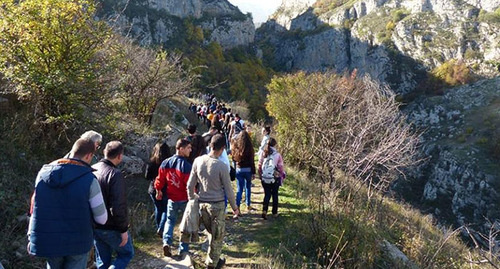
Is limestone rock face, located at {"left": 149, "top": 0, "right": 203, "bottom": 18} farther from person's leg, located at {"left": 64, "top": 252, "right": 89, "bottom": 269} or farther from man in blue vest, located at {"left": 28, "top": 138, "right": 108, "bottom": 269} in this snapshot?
person's leg, located at {"left": 64, "top": 252, "right": 89, "bottom": 269}

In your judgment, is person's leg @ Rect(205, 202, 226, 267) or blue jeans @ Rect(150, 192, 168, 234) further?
blue jeans @ Rect(150, 192, 168, 234)

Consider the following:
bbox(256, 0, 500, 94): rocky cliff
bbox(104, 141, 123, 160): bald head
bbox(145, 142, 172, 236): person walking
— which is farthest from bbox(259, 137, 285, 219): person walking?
bbox(256, 0, 500, 94): rocky cliff

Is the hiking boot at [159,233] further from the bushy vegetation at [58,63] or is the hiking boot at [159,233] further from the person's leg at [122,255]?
the bushy vegetation at [58,63]

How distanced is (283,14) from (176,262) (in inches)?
4390

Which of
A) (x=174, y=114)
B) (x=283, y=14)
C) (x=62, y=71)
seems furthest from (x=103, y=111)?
(x=283, y=14)

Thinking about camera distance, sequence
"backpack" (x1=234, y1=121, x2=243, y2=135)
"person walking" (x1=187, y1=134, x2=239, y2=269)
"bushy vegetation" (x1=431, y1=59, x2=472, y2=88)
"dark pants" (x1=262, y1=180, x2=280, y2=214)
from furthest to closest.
→ "bushy vegetation" (x1=431, y1=59, x2=472, y2=88), "backpack" (x1=234, y1=121, x2=243, y2=135), "dark pants" (x1=262, y1=180, x2=280, y2=214), "person walking" (x1=187, y1=134, x2=239, y2=269)

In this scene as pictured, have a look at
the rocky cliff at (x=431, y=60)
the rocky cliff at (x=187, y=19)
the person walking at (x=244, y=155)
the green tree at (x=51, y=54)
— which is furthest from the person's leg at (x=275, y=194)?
the rocky cliff at (x=187, y=19)

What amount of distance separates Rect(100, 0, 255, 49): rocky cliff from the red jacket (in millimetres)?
51144

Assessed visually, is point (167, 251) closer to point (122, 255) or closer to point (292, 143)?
point (122, 255)

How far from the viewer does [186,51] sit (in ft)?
201

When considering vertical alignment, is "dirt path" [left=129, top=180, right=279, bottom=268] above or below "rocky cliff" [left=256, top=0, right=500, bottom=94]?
below

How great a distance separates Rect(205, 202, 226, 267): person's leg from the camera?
12.6ft

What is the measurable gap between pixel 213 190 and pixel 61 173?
1767 millimetres

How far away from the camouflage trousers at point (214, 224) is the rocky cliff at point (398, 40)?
57921 mm
